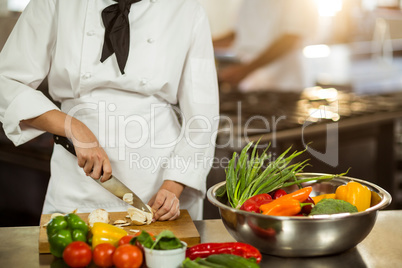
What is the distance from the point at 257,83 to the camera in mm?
4664

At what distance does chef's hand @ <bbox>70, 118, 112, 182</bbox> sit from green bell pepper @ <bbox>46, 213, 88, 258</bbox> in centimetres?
30

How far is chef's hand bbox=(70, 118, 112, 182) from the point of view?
5.32 ft

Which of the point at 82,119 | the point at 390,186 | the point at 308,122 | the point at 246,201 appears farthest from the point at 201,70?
the point at 390,186

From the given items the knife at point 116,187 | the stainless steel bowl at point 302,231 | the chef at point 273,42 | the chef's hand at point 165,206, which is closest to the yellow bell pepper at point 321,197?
the stainless steel bowl at point 302,231

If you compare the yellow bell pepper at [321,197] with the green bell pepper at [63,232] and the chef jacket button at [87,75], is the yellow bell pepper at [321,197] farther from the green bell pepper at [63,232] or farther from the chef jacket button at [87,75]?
the chef jacket button at [87,75]

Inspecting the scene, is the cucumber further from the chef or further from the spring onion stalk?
the chef

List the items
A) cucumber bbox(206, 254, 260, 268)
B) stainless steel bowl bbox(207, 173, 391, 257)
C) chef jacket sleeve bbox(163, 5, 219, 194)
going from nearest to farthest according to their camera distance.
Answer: cucumber bbox(206, 254, 260, 268)
stainless steel bowl bbox(207, 173, 391, 257)
chef jacket sleeve bbox(163, 5, 219, 194)

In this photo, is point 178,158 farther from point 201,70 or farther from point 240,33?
point 240,33

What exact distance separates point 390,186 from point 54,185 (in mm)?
2661

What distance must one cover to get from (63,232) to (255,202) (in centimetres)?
50

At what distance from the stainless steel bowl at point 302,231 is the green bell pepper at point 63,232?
37 cm

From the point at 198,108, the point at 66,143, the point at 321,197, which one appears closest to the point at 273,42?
the point at 198,108

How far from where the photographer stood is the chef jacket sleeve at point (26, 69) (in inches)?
65.6

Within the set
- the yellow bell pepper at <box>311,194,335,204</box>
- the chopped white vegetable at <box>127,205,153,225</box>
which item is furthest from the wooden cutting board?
the yellow bell pepper at <box>311,194,335,204</box>
